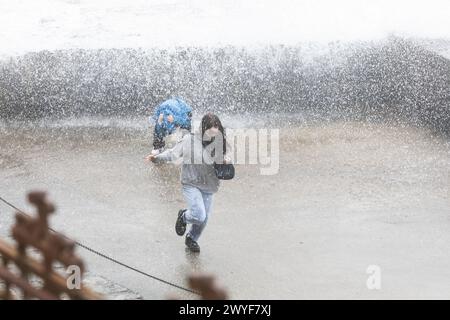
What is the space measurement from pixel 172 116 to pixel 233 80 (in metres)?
4.52

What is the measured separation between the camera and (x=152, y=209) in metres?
8.18

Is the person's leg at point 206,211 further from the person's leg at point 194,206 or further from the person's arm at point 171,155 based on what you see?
the person's arm at point 171,155

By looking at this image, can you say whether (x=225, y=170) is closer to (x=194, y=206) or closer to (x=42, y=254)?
(x=194, y=206)

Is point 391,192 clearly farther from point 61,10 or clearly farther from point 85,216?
point 61,10

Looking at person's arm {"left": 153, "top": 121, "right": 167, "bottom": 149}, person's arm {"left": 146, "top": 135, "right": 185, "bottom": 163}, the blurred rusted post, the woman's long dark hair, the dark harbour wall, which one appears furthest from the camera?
the dark harbour wall

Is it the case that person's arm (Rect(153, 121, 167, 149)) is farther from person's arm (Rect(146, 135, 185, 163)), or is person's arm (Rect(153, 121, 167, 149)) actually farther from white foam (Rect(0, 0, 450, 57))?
white foam (Rect(0, 0, 450, 57))

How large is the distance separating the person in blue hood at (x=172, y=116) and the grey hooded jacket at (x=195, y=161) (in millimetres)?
1607

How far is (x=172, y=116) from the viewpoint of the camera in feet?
28.5

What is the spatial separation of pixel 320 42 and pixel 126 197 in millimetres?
6750

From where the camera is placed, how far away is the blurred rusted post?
2.87 meters

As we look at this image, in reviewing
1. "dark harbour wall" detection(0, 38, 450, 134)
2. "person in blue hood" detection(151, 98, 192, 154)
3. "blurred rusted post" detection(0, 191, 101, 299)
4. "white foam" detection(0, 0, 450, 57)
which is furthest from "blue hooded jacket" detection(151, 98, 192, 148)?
"white foam" detection(0, 0, 450, 57)

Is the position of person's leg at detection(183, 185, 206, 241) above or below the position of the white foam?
below

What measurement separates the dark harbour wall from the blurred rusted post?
29.6 feet
